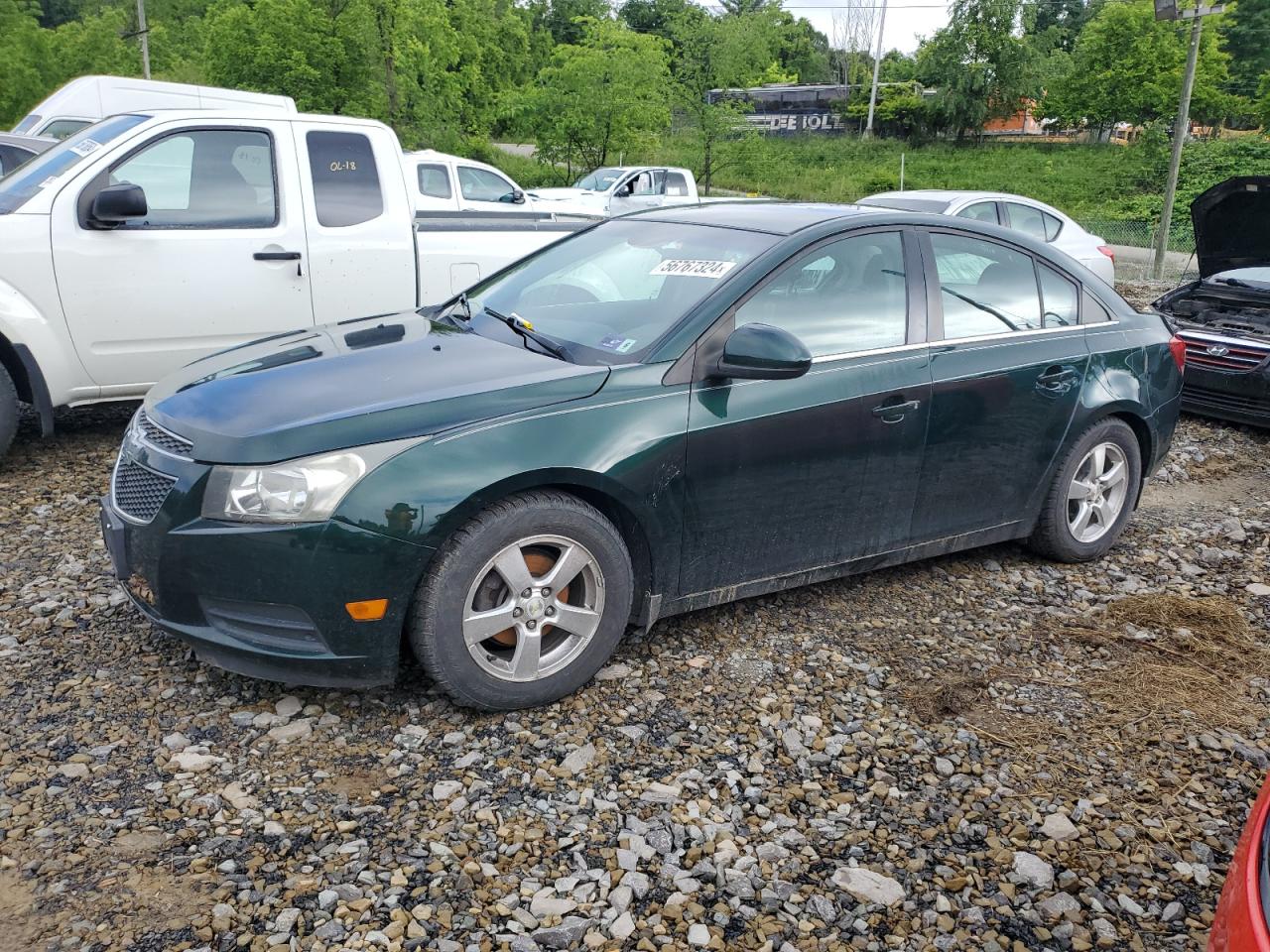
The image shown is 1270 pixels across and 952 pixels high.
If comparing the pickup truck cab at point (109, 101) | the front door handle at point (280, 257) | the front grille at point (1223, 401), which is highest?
the pickup truck cab at point (109, 101)

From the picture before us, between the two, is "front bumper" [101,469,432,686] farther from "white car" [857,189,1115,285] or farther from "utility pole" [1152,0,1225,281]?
"utility pole" [1152,0,1225,281]

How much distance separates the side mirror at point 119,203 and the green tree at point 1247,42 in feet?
210

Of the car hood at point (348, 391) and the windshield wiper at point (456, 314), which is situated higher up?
the windshield wiper at point (456, 314)

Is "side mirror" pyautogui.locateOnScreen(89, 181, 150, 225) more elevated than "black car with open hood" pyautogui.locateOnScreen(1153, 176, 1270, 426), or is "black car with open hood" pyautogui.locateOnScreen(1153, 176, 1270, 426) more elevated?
"side mirror" pyautogui.locateOnScreen(89, 181, 150, 225)

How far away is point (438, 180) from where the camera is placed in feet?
54.4

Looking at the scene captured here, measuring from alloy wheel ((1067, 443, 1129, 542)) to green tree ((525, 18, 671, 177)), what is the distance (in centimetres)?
2714

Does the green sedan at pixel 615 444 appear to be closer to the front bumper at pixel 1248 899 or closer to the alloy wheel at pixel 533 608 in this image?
the alloy wheel at pixel 533 608

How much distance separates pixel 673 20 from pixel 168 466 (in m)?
35.6

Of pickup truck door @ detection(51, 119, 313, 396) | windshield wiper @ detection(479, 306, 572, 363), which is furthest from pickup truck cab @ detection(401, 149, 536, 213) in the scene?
windshield wiper @ detection(479, 306, 572, 363)

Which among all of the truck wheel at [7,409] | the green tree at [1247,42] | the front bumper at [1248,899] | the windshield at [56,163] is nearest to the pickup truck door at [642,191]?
the windshield at [56,163]

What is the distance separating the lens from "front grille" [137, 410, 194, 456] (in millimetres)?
3328

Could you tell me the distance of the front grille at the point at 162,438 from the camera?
3328 mm

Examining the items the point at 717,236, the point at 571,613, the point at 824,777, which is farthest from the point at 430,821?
the point at 717,236

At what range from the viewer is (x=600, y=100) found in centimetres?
2995
